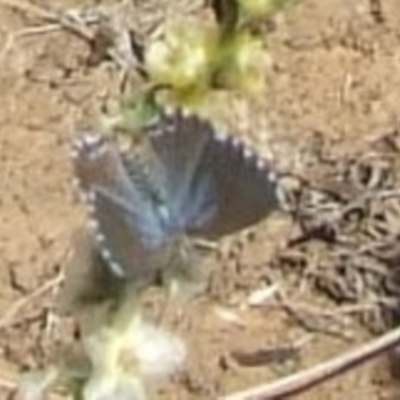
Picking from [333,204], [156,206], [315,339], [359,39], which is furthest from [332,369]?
[359,39]

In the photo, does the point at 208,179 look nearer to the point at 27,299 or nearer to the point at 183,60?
the point at 183,60

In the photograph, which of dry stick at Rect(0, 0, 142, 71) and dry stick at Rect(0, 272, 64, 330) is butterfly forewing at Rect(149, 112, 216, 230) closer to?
dry stick at Rect(0, 272, 64, 330)

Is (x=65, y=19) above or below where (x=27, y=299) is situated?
above

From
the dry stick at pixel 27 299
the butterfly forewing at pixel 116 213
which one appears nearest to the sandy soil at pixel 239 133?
the dry stick at pixel 27 299

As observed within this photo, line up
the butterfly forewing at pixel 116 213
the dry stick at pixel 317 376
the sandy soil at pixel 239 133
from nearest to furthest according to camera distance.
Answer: the butterfly forewing at pixel 116 213, the dry stick at pixel 317 376, the sandy soil at pixel 239 133

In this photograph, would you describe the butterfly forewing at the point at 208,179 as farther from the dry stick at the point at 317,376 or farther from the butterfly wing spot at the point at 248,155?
the dry stick at the point at 317,376

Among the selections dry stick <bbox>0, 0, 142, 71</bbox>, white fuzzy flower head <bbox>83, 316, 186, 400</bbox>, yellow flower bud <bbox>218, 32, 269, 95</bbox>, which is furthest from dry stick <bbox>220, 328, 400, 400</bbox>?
dry stick <bbox>0, 0, 142, 71</bbox>

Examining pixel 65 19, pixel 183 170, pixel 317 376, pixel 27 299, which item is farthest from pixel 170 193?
pixel 65 19

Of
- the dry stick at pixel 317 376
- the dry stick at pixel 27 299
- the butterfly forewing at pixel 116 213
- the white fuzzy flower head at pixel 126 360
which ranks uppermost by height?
the butterfly forewing at pixel 116 213
